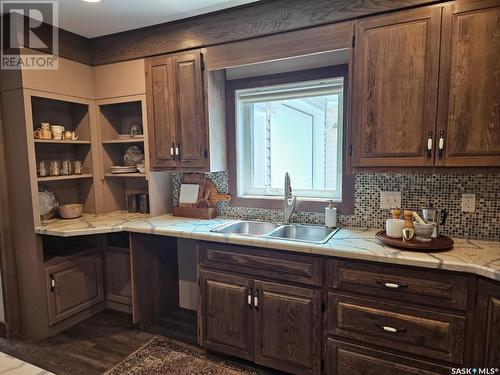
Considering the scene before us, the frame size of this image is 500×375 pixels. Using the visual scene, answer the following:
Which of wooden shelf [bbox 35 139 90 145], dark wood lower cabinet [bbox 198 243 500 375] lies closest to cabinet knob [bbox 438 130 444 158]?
dark wood lower cabinet [bbox 198 243 500 375]

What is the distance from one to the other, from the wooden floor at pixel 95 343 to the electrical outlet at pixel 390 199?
1.36 metres

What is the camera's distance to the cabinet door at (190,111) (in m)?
2.37

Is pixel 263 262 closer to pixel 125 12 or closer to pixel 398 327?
pixel 398 327

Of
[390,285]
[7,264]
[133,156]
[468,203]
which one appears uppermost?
[133,156]

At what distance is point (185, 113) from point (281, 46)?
879mm

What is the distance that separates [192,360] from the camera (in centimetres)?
221

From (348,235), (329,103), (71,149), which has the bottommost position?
(348,235)

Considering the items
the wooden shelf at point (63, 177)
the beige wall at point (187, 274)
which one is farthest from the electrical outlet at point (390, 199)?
the wooden shelf at point (63, 177)

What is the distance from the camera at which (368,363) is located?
66.6 inches

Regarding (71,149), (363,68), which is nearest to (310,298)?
(363,68)

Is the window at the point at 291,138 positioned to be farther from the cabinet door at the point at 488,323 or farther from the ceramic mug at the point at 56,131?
the ceramic mug at the point at 56,131

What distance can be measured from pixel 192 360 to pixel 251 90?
2104 millimetres

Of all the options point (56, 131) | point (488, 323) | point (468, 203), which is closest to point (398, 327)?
point (488, 323)

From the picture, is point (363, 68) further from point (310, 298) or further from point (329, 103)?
point (310, 298)
